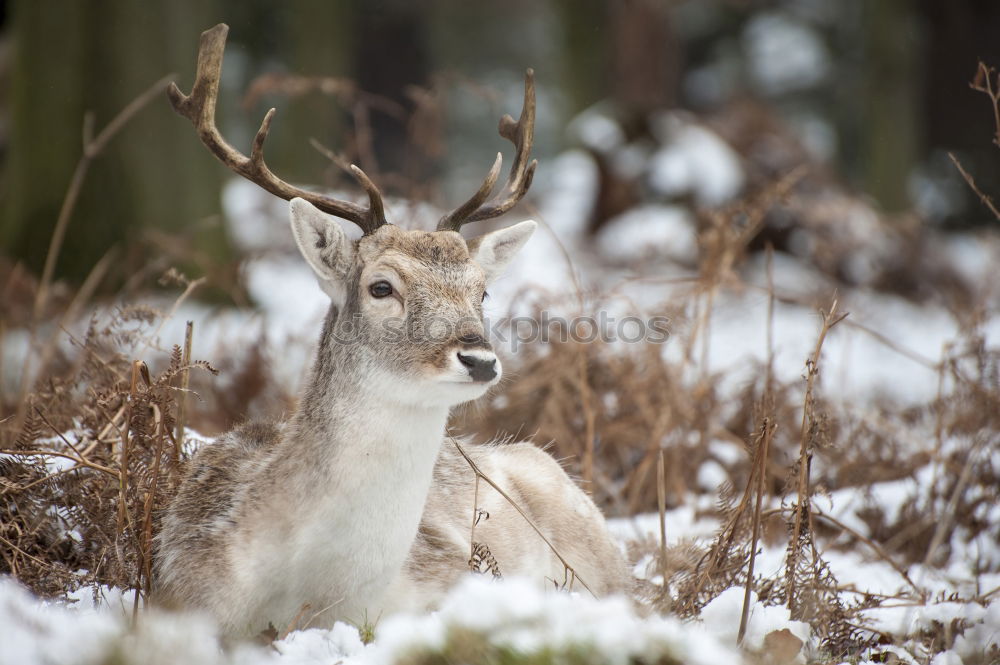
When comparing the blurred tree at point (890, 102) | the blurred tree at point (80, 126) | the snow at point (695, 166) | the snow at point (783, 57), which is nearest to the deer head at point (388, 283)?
the blurred tree at point (80, 126)

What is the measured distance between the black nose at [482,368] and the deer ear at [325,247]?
29.6 inches

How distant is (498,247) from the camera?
4527mm

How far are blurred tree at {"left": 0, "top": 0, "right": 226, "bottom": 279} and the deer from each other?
18.2 ft

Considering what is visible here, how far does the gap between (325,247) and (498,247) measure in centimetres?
83

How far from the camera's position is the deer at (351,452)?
3.60m

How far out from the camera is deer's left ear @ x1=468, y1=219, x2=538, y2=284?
441cm

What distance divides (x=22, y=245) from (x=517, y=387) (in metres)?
5.20

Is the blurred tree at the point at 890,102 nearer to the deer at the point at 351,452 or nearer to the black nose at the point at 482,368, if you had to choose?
the deer at the point at 351,452

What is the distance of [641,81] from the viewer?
52.7ft

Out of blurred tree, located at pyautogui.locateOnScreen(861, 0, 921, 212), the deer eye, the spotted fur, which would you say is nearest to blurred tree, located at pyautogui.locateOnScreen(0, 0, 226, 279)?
the spotted fur

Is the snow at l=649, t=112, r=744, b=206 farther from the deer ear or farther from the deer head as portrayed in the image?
the deer ear

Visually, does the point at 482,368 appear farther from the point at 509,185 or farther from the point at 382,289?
the point at 509,185

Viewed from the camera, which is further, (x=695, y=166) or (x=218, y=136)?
(x=695, y=166)

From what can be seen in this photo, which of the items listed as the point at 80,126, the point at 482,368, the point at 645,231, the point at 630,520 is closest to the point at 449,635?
the point at 482,368
